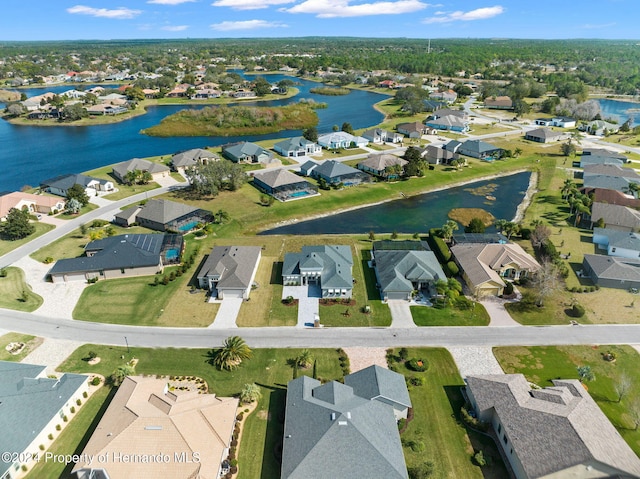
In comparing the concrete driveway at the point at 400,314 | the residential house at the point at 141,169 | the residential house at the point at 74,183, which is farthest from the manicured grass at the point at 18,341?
the residential house at the point at 141,169

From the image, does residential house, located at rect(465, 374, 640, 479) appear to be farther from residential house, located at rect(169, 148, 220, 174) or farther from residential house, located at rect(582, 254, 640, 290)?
residential house, located at rect(169, 148, 220, 174)

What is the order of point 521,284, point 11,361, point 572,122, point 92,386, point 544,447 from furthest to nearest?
point 572,122
point 521,284
point 11,361
point 92,386
point 544,447

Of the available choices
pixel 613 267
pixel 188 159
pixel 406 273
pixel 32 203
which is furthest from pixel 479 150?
pixel 32 203

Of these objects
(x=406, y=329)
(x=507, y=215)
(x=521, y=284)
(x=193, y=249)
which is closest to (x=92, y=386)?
(x=193, y=249)

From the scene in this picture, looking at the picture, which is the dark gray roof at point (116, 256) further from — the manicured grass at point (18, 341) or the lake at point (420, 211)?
the lake at point (420, 211)

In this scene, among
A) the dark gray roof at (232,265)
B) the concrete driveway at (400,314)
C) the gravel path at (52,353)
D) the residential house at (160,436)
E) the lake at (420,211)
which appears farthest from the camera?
the lake at (420,211)

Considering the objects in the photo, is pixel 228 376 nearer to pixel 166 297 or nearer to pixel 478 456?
pixel 166 297

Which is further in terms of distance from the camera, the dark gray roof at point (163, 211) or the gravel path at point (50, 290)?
the dark gray roof at point (163, 211)
